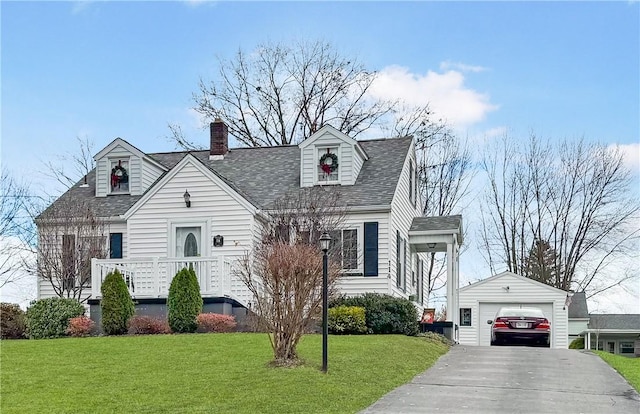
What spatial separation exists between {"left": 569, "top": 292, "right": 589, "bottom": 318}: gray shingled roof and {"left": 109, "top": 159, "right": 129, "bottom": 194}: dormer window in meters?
24.4

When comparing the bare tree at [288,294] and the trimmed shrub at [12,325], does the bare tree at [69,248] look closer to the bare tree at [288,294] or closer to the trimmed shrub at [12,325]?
the trimmed shrub at [12,325]

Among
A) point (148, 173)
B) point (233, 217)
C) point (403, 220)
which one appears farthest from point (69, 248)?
point (403, 220)

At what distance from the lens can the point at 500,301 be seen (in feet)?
109

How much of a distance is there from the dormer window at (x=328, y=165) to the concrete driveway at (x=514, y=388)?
8.09 m

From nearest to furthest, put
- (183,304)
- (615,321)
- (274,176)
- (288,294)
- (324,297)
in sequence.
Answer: (324,297) < (288,294) < (183,304) < (274,176) < (615,321)

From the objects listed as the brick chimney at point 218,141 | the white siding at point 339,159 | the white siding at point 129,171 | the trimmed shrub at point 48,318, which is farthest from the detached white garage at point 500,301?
the trimmed shrub at point 48,318

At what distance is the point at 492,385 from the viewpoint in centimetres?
1389

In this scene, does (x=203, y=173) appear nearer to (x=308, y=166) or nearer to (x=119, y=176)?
(x=308, y=166)

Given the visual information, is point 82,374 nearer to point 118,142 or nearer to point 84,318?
point 84,318

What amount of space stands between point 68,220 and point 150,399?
528 inches

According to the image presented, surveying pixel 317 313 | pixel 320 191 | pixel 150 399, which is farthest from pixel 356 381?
pixel 320 191

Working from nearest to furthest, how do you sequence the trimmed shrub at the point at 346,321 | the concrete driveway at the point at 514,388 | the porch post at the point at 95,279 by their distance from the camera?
1. the concrete driveway at the point at 514,388
2. the trimmed shrub at the point at 346,321
3. the porch post at the point at 95,279

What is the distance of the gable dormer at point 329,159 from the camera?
24.9m

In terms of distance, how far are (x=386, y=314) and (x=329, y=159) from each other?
6.18 metres
